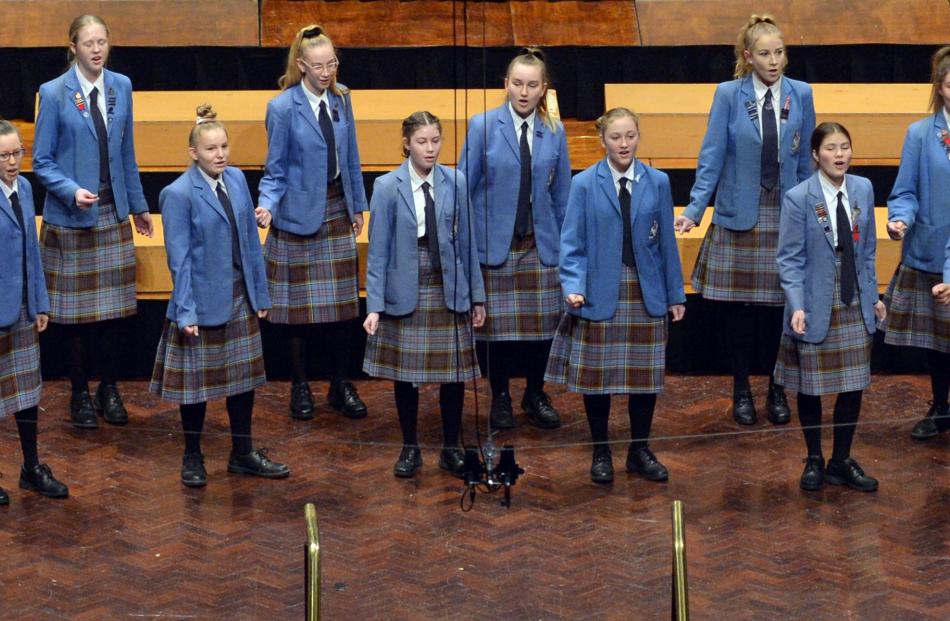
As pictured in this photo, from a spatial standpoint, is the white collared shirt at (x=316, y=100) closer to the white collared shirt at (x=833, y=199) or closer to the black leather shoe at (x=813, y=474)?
the white collared shirt at (x=833, y=199)

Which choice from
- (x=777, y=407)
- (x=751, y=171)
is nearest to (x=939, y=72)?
(x=751, y=171)

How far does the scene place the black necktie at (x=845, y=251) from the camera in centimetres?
625

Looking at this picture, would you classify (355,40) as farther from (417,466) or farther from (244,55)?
(417,466)

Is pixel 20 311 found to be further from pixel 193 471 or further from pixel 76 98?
pixel 76 98

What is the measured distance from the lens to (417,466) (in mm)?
6500

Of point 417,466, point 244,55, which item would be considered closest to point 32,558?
point 417,466

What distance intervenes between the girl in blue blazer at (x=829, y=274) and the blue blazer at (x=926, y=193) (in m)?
0.36

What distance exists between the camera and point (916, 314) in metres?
6.73

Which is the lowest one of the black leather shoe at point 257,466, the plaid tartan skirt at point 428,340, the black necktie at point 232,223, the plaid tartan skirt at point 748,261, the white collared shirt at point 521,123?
the black leather shoe at point 257,466

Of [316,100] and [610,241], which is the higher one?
[316,100]

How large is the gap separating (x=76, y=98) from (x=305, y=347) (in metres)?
1.25

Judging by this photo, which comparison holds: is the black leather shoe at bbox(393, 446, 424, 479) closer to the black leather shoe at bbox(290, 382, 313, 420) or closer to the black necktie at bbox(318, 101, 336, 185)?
the black leather shoe at bbox(290, 382, 313, 420)

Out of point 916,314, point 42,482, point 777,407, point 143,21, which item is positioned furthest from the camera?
point 143,21

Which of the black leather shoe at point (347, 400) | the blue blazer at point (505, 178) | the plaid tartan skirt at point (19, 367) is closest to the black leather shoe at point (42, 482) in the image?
the plaid tartan skirt at point (19, 367)
